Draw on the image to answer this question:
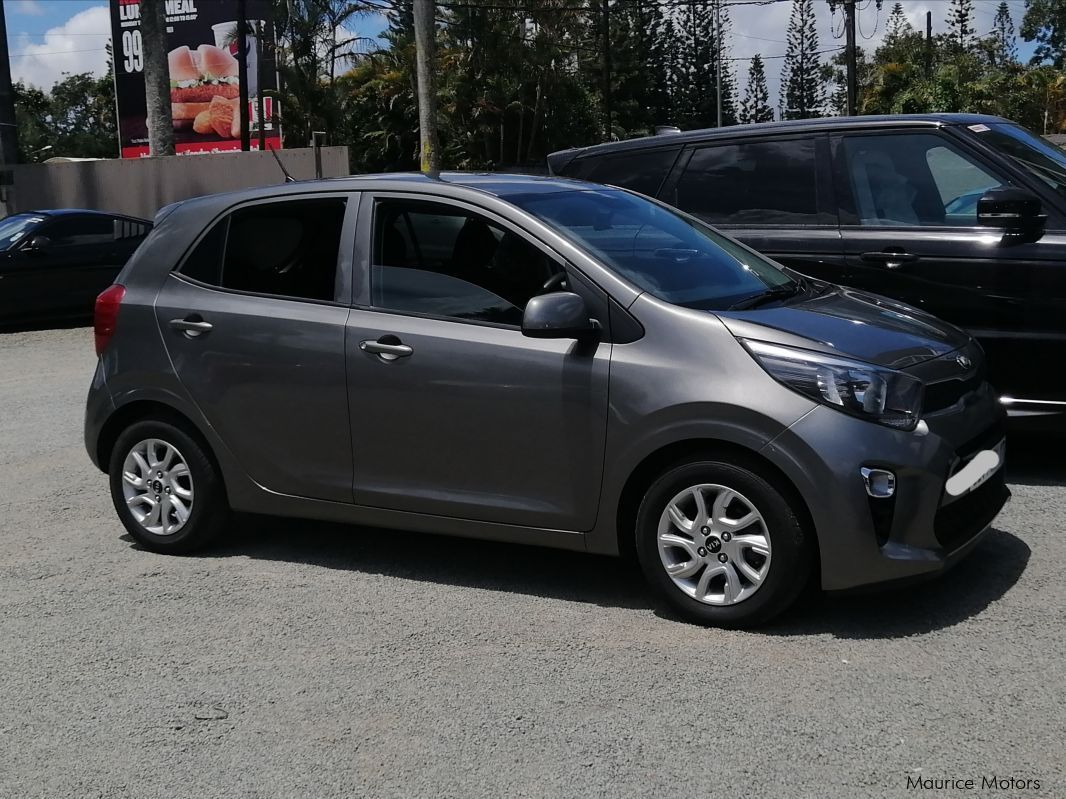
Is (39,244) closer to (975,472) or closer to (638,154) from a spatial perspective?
(638,154)

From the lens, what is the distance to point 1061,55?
90.9 metres

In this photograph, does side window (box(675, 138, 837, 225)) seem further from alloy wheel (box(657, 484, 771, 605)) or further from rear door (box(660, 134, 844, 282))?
alloy wheel (box(657, 484, 771, 605))

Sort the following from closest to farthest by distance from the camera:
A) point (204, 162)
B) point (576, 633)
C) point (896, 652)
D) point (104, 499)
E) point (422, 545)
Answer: point (896, 652), point (576, 633), point (422, 545), point (104, 499), point (204, 162)

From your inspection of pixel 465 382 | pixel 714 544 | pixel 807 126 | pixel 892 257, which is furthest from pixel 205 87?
pixel 714 544

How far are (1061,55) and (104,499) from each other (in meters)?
96.8

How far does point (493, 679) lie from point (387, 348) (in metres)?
1.54

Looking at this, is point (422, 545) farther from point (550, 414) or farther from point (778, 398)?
point (778, 398)

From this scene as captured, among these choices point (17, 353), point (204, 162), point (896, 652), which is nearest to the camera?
point (896, 652)

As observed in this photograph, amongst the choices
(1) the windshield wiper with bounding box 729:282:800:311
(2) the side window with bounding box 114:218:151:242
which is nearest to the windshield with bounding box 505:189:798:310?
(1) the windshield wiper with bounding box 729:282:800:311

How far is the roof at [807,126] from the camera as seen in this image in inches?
270

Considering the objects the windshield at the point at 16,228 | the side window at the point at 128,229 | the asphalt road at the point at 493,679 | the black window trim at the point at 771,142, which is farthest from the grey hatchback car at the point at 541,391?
the side window at the point at 128,229

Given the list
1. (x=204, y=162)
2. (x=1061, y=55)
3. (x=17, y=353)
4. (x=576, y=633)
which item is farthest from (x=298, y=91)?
(x=1061, y=55)

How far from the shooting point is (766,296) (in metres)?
5.19

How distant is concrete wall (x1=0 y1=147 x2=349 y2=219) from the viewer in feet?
89.6
